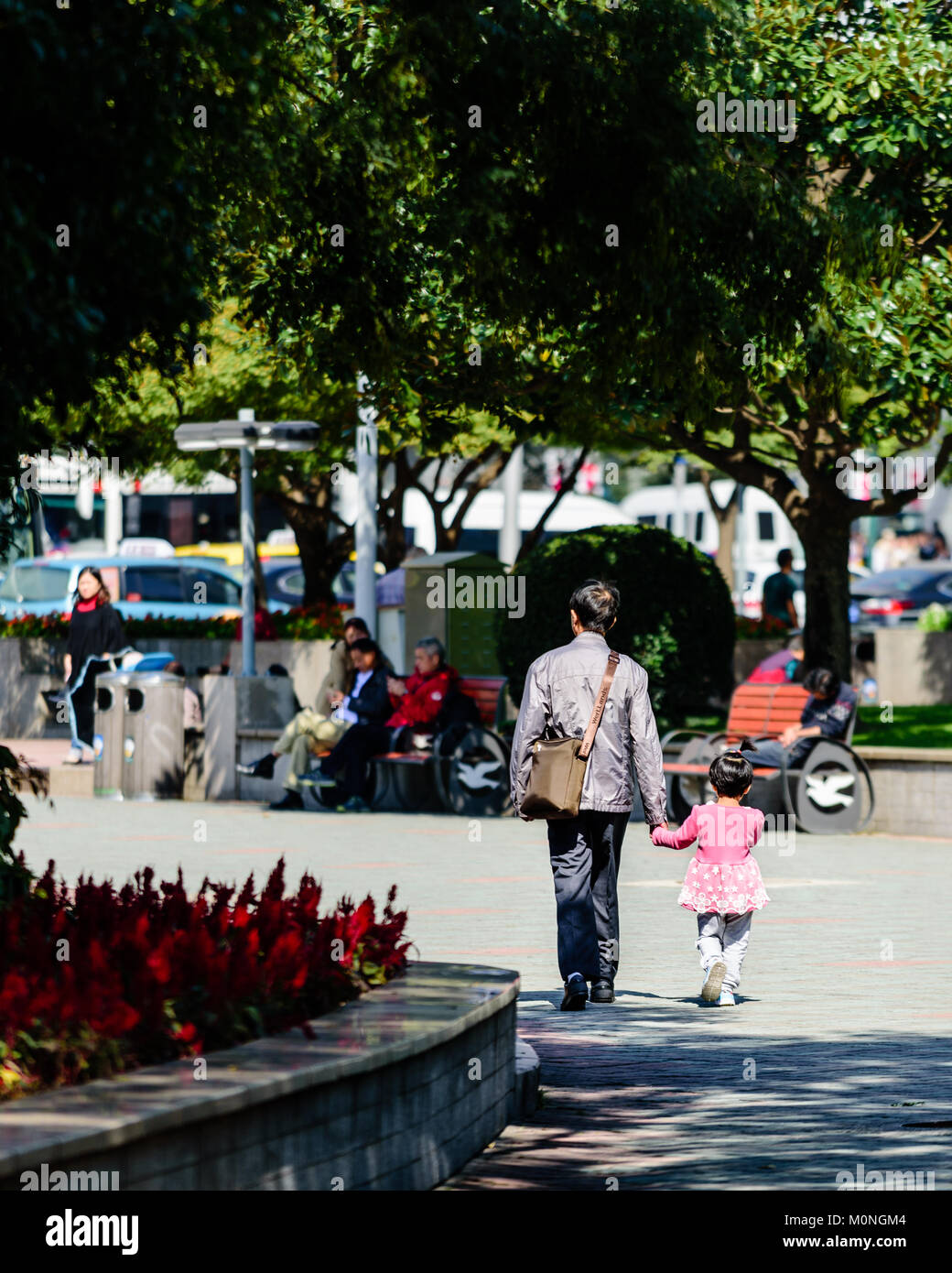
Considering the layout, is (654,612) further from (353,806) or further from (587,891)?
(587,891)

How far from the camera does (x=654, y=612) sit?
1941cm

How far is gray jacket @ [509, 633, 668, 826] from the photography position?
28.3 ft

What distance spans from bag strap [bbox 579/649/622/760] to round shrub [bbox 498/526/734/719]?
1038 cm

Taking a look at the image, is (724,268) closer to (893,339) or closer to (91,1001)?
(91,1001)

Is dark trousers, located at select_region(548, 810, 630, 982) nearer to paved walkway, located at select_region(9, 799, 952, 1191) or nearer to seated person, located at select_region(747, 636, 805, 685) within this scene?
paved walkway, located at select_region(9, 799, 952, 1191)

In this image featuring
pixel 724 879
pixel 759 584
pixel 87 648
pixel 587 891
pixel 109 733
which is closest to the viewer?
pixel 587 891

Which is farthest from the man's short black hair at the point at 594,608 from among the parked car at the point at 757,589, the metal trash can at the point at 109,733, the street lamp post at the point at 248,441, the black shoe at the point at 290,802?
the parked car at the point at 757,589

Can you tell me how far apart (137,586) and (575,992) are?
27465 mm

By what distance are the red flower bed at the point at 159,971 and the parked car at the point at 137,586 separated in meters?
26.9

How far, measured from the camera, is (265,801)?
18594mm

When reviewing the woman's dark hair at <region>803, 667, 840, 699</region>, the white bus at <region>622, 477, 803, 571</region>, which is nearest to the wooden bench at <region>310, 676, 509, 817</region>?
the woman's dark hair at <region>803, 667, 840, 699</region>

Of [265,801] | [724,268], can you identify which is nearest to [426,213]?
[724,268]

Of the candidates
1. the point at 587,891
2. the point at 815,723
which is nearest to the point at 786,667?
the point at 815,723

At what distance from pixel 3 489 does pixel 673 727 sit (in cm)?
1373
